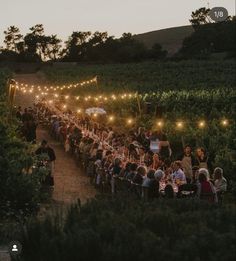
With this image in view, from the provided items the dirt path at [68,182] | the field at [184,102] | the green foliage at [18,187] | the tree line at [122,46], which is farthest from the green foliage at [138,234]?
the tree line at [122,46]

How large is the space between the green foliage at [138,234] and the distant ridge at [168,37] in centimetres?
15039

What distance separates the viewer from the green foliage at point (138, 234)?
6418mm

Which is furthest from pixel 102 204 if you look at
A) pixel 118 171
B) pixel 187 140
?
pixel 187 140

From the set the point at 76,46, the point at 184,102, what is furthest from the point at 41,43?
the point at 184,102

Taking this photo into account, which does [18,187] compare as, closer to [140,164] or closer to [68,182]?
[140,164]

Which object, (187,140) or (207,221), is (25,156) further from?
(187,140)

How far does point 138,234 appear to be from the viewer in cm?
678

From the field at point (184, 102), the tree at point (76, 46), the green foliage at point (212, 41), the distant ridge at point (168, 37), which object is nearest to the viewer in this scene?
the field at point (184, 102)

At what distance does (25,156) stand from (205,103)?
2811 cm

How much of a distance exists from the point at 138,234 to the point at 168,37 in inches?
6892

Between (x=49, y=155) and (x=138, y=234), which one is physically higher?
(x=138, y=234)

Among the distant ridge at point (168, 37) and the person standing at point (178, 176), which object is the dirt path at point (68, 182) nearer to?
the person standing at point (178, 176)

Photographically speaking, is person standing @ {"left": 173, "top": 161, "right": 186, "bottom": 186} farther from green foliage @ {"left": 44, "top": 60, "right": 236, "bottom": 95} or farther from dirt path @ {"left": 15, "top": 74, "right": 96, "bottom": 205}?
green foliage @ {"left": 44, "top": 60, "right": 236, "bottom": 95}

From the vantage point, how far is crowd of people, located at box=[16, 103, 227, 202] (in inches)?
553
